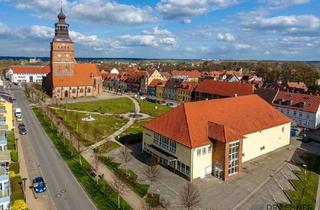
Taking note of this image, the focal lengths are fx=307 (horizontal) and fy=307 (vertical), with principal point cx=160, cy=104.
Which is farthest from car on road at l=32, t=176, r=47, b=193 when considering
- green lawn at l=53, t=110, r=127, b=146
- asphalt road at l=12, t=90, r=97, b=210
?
green lawn at l=53, t=110, r=127, b=146

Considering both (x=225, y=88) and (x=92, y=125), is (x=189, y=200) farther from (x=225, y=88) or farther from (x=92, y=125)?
(x=225, y=88)

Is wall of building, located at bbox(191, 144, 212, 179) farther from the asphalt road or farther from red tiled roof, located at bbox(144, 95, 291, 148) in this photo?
the asphalt road

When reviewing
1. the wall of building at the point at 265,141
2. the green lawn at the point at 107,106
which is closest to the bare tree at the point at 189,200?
the wall of building at the point at 265,141

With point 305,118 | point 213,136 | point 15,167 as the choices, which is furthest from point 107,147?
point 305,118

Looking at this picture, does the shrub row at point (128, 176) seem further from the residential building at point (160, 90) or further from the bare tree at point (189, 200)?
the residential building at point (160, 90)

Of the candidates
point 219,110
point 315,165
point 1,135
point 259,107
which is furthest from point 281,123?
point 1,135
